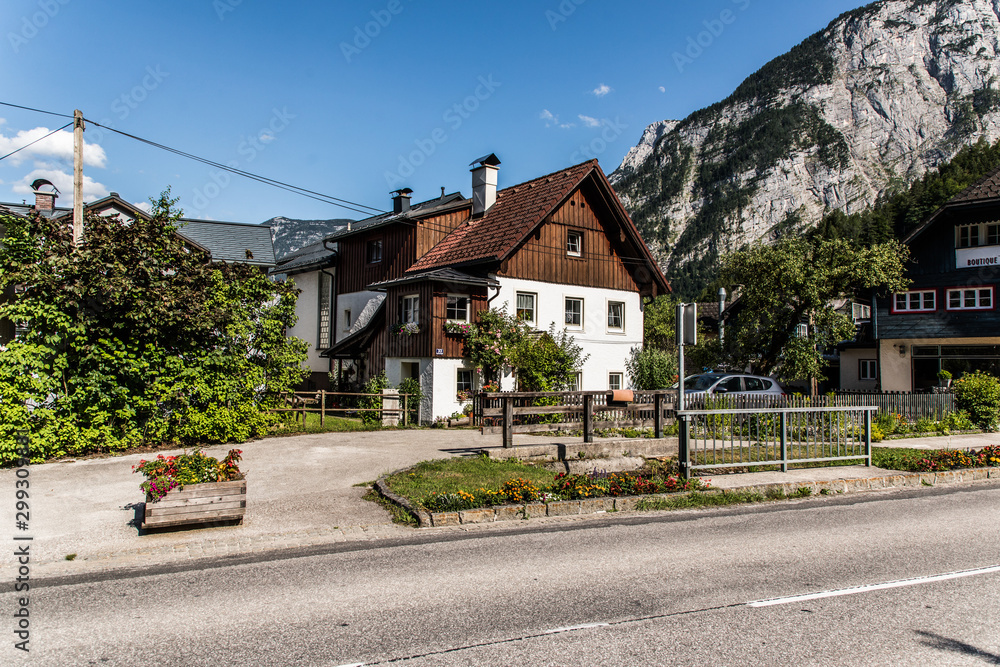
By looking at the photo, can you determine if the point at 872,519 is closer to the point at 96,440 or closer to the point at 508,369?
the point at 96,440

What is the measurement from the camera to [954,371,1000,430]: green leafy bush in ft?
75.1

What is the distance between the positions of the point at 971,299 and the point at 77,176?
34876 millimetres

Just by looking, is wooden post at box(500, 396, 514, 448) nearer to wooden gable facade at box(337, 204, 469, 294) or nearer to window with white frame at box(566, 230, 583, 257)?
window with white frame at box(566, 230, 583, 257)

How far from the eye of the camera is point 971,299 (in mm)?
31234

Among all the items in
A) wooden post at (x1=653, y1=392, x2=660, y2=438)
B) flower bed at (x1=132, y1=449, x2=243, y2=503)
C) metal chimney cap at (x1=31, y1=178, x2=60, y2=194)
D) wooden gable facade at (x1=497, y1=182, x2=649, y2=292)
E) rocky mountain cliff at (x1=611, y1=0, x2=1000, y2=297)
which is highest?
rocky mountain cliff at (x1=611, y1=0, x2=1000, y2=297)

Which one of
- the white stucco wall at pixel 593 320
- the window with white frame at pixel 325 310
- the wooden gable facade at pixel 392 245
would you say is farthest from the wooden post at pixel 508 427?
the window with white frame at pixel 325 310

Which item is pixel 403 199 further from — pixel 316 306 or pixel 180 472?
pixel 180 472

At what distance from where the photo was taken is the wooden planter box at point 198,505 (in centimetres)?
857

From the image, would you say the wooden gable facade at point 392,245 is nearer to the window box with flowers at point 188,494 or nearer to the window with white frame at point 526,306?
the window with white frame at point 526,306

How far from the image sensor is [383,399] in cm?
2377

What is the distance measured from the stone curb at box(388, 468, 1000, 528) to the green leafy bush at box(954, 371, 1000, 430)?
10.8m

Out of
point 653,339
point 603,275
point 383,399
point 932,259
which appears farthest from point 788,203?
point 383,399

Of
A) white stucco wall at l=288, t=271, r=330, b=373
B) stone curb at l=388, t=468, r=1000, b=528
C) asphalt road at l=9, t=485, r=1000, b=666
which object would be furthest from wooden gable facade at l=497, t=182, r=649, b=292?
asphalt road at l=9, t=485, r=1000, b=666

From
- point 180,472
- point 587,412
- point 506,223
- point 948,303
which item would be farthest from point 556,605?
point 948,303
